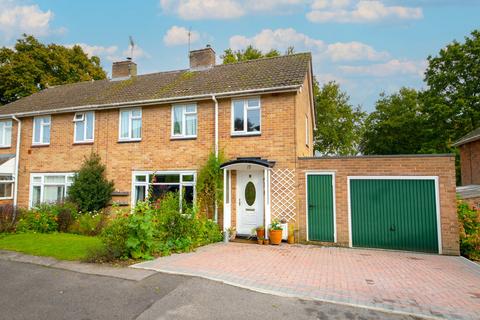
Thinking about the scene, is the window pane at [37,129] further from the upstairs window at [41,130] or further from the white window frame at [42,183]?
the white window frame at [42,183]

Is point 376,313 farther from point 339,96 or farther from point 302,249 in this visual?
point 339,96

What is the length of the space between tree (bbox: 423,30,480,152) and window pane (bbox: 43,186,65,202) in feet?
86.0

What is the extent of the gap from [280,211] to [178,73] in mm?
9089

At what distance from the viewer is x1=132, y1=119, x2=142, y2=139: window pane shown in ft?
40.2

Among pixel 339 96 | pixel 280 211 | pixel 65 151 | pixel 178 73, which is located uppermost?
pixel 339 96

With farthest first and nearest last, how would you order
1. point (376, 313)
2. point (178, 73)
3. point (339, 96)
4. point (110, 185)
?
point (339, 96), point (178, 73), point (110, 185), point (376, 313)

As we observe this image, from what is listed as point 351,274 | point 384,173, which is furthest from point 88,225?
point 384,173

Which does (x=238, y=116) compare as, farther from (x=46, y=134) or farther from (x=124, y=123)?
(x=46, y=134)

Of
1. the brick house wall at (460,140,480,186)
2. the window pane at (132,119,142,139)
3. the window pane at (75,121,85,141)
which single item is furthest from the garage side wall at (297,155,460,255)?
the brick house wall at (460,140,480,186)

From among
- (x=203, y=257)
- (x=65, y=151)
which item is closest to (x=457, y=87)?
(x=203, y=257)

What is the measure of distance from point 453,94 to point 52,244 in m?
29.5

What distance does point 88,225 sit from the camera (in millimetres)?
10531

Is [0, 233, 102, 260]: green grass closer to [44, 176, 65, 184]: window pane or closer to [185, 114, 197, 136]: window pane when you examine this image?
[44, 176, 65, 184]: window pane

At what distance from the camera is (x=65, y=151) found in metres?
13.3
